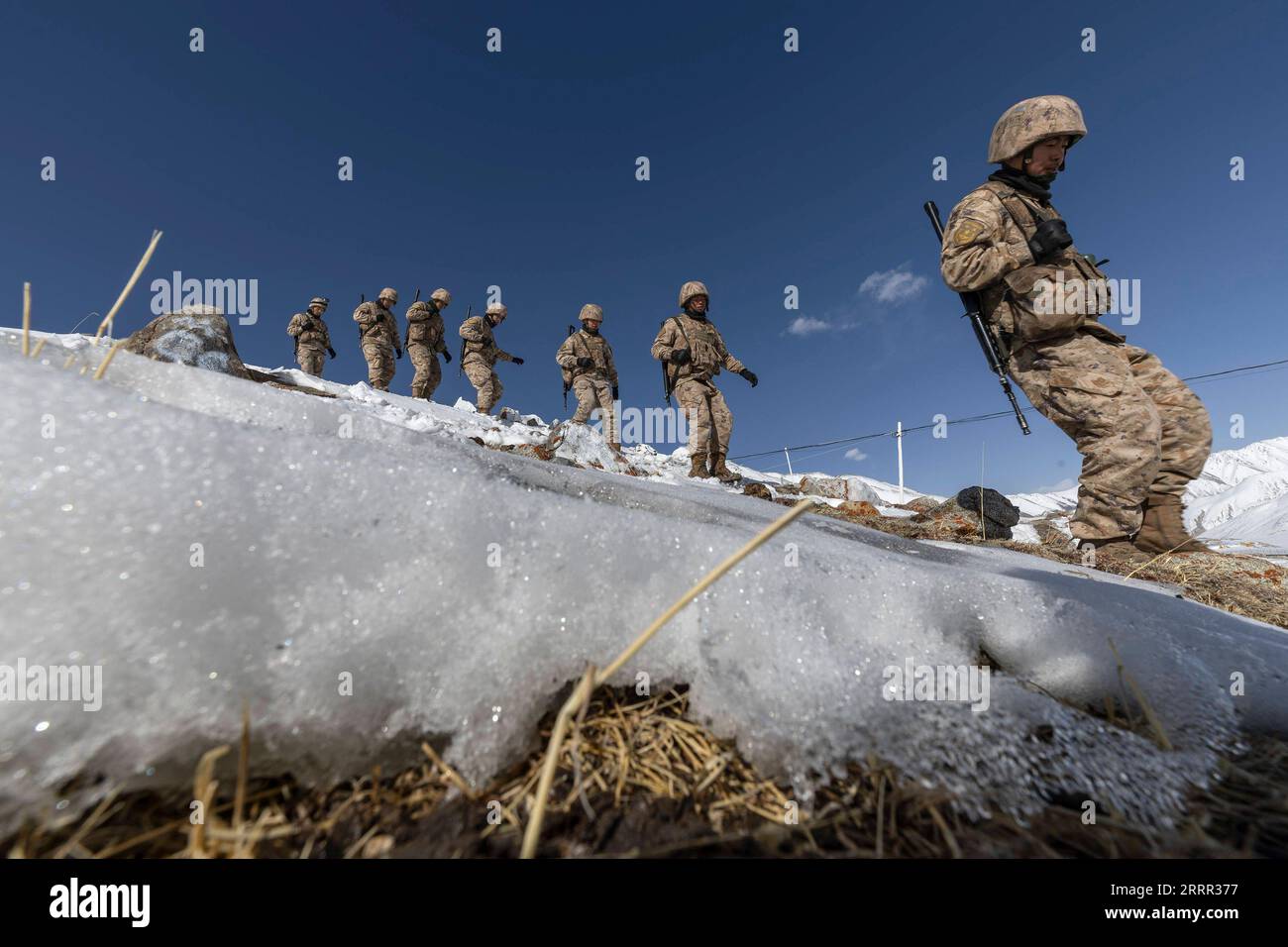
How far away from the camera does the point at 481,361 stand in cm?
1241

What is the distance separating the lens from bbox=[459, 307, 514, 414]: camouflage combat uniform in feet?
40.1

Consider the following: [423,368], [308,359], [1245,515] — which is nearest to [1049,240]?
[1245,515]

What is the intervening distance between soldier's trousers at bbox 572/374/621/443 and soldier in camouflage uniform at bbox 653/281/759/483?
2.77m

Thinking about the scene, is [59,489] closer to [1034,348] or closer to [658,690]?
[658,690]

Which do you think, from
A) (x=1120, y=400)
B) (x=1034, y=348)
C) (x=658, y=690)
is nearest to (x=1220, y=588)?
(x=1120, y=400)

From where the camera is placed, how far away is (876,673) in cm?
86

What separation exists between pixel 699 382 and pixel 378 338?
33.4ft

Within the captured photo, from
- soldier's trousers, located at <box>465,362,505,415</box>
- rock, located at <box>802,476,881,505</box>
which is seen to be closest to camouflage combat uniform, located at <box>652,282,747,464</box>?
rock, located at <box>802,476,881,505</box>

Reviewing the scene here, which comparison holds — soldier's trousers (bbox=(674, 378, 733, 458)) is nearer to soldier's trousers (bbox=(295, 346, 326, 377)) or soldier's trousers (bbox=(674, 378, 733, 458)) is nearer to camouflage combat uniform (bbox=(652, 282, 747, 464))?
camouflage combat uniform (bbox=(652, 282, 747, 464))

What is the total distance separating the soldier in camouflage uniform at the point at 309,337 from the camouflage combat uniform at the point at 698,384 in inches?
430

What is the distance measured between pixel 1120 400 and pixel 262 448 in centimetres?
433

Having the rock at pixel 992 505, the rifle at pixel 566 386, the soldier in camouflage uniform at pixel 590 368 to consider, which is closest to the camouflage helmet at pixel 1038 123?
the rock at pixel 992 505

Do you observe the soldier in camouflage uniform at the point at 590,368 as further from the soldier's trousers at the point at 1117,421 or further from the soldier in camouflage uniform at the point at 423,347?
the soldier's trousers at the point at 1117,421
